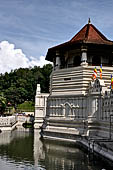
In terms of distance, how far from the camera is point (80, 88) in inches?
1121

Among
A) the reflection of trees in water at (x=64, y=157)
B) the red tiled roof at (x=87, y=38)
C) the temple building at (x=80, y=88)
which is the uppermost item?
the red tiled roof at (x=87, y=38)

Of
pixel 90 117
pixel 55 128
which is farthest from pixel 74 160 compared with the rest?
pixel 55 128

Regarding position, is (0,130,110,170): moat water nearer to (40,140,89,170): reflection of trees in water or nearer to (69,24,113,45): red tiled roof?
(40,140,89,170): reflection of trees in water

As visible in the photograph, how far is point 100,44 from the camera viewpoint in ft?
94.9

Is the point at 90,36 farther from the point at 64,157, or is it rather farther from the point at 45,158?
the point at 45,158

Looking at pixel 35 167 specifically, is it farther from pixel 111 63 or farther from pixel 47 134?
pixel 111 63

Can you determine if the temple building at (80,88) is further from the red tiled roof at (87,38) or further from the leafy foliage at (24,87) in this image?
the leafy foliage at (24,87)

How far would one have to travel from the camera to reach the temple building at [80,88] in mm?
25398

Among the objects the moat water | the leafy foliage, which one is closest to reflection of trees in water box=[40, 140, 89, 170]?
the moat water

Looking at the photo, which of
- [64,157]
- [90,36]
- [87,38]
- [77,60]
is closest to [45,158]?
[64,157]

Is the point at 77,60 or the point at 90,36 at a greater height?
the point at 90,36

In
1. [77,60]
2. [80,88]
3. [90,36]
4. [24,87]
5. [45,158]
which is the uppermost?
[90,36]

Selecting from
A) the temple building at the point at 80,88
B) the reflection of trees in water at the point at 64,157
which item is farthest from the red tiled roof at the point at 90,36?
the reflection of trees in water at the point at 64,157

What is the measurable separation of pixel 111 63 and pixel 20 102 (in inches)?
1917
